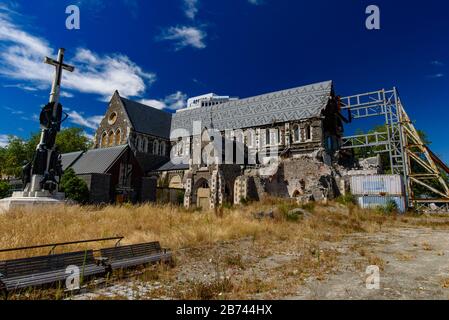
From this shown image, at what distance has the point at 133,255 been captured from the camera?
6852 millimetres

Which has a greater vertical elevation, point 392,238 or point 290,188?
point 290,188

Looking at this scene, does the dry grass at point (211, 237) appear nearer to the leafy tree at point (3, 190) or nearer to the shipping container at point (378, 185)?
the shipping container at point (378, 185)

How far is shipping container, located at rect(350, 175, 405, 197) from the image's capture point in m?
22.7

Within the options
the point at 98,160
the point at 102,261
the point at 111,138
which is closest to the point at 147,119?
the point at 111,138

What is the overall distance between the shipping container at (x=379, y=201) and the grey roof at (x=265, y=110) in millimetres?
11177

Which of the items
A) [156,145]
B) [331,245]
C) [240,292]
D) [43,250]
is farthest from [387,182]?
[156,145]

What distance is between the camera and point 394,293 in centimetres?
498

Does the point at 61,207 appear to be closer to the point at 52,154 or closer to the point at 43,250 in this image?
the point at 52,154

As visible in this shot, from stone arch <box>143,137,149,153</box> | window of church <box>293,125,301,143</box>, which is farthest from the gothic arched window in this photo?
stone arch <box>143,137,149,153</box>

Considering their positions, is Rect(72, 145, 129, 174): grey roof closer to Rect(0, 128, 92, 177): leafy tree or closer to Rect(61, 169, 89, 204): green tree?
Rect(61, 169, 89, 204): green tree

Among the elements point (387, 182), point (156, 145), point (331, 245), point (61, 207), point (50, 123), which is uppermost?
point (156, 145)

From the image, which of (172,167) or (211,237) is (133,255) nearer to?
(211,237)

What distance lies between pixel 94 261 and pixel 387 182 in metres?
24.2

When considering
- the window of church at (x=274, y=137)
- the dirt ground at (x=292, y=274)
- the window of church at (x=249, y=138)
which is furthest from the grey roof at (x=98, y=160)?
the dirt ground at (x=292, y=274)
